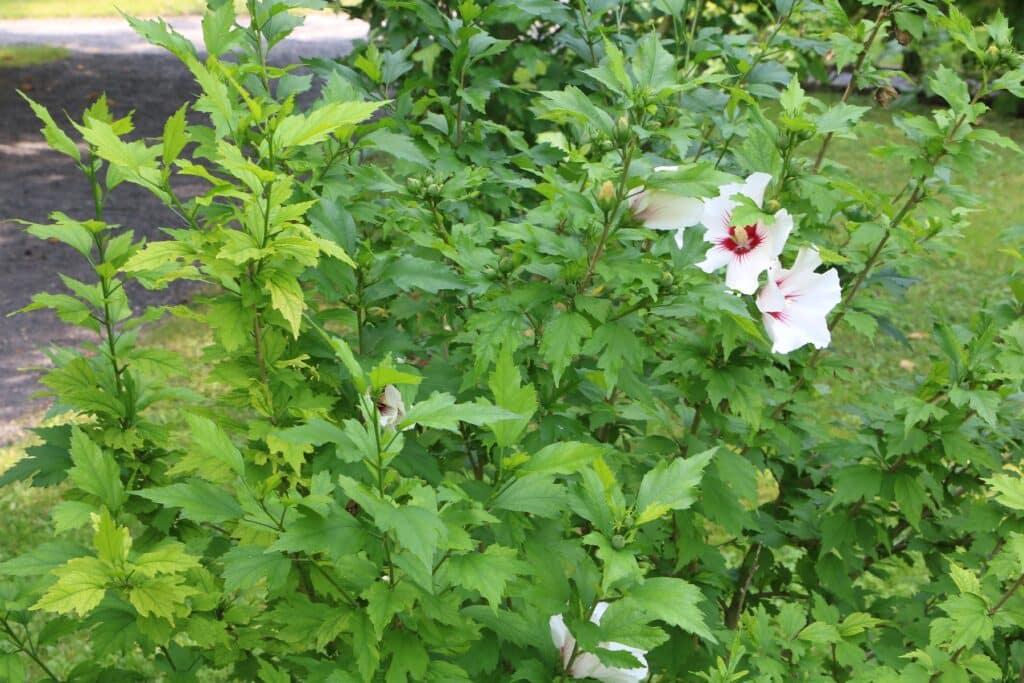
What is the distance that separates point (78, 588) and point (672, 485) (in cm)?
92

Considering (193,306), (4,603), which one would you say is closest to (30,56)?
(193,306)

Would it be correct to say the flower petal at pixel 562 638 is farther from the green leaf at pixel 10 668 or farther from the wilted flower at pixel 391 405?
the green leaf at pixel 10 668

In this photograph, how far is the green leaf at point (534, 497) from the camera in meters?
1.37

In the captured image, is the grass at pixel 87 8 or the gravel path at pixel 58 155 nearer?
the gravel path at pixel 58 155

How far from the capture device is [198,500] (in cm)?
140

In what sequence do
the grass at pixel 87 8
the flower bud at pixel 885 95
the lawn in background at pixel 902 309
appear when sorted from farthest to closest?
the grass at pixel 87 8, the lawn in background at pixel 902 309, the flower bud at pixel 885 95

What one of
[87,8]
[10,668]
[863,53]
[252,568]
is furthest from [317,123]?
[87,8]

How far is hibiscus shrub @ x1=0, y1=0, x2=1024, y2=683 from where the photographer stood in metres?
1.39

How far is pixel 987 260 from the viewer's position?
8016 mm

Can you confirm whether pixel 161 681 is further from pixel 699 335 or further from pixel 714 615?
pixel 699 335

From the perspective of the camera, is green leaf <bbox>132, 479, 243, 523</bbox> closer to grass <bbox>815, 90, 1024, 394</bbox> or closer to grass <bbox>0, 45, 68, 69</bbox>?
grass <bbox>815, 90, 1024, 394</bbox>

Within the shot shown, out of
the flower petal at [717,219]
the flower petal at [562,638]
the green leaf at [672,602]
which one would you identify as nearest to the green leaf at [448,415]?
the green leaf at [672,602]

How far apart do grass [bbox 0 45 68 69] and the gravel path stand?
0.75 feet

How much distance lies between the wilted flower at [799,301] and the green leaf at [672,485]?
14.7 inches
